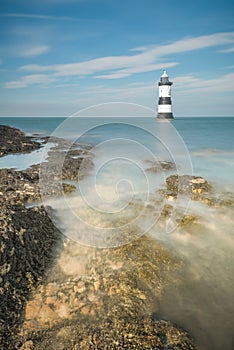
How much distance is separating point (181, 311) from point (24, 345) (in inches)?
73.2

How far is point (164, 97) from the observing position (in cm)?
3741

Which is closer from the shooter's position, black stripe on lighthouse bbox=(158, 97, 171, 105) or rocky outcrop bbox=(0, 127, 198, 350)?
rocky outcrop bbox=(0, 127, 198, 350)

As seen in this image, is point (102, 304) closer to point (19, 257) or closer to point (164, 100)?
point (19, 257)

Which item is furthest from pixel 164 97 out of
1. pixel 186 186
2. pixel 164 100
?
pixel 186 186

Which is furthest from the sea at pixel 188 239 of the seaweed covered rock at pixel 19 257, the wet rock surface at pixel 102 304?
the seaweed covered rock at pixel 19 257

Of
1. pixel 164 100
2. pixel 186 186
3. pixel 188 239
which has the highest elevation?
pixel 164 100

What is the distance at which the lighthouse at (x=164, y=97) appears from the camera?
119ft

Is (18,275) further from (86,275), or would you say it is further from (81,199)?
(81,199)

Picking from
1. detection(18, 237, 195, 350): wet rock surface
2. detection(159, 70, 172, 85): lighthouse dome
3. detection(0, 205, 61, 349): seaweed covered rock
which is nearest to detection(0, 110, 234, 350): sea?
detection(18, 237, 195, 350): wet rock surface

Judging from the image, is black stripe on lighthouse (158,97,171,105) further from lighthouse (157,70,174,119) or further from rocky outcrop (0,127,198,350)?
rocky outcrop (0,127,198,350)

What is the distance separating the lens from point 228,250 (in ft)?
14.9

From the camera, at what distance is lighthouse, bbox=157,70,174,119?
3625 cm

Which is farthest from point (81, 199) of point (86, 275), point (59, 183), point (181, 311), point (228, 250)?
point (181, 311)

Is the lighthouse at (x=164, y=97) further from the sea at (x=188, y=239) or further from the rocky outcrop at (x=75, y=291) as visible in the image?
the rocky outcrop at (x=75, y=291)
